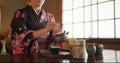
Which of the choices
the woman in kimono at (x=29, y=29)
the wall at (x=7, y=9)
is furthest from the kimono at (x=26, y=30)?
the wall at (x=7, y=9)

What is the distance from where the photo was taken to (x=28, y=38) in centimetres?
148

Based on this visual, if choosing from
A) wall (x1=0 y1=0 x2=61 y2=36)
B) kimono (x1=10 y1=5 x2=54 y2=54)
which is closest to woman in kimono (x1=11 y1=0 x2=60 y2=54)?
kimono (x1=10 y1=5 x2=54 y2=54)

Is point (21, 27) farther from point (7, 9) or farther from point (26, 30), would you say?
point (7, 9)

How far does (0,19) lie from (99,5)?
323 cm

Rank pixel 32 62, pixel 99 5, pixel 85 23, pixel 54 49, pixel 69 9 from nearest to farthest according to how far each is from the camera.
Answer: pixel 32 62
pixel 54 49
pixel 99 5
pixel 85 23
pixel 69 9

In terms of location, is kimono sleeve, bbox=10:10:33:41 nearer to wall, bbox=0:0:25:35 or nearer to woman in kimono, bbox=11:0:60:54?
woman in kimono, bbox=11:0:60:54

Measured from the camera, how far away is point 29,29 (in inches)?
65.9

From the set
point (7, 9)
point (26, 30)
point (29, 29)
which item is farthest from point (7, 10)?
point (26, 30)

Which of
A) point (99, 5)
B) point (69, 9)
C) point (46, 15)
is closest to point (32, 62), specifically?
point (46, 15)

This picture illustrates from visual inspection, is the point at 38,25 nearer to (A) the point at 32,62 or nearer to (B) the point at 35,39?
(B) the point at 35,39

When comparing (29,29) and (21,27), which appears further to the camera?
(29,29)

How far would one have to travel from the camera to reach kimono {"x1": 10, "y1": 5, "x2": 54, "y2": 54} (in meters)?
1.53

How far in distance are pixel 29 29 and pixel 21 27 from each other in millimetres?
124

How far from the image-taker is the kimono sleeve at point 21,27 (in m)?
1.48
